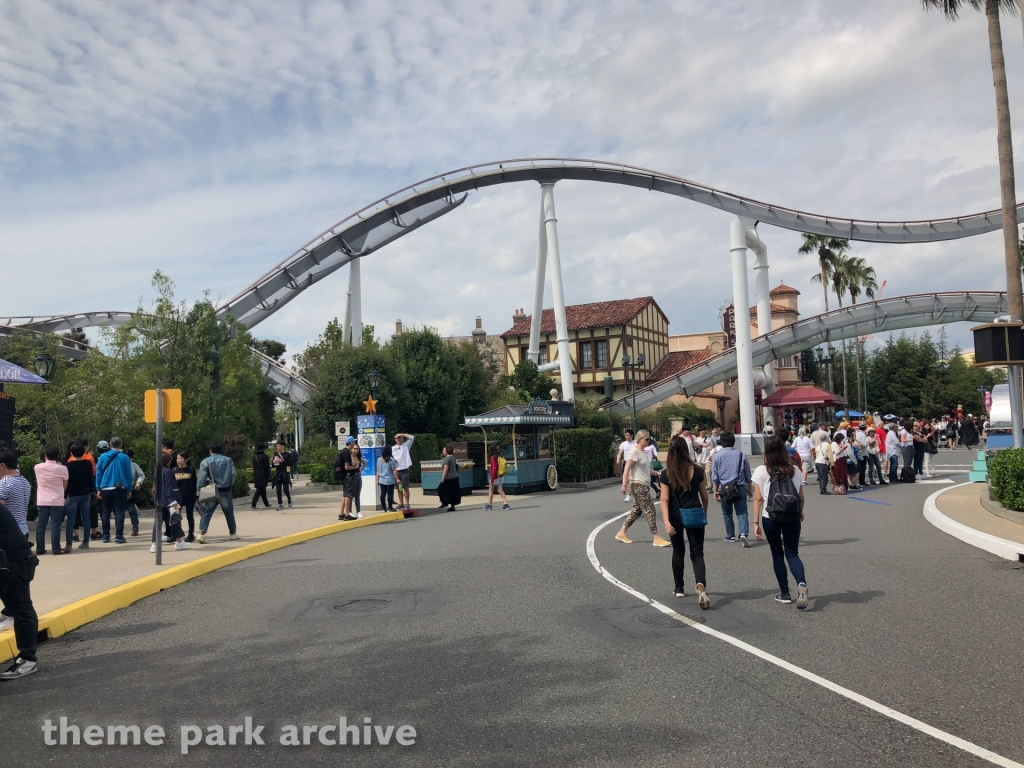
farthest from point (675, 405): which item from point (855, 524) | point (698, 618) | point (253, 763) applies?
point (253, 763)

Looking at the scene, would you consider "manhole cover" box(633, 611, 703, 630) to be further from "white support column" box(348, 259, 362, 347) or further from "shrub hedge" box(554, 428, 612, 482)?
"white support column" box(348, 259, 362, 347)

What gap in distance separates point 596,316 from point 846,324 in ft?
61.0

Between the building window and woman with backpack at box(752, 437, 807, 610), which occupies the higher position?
the building window

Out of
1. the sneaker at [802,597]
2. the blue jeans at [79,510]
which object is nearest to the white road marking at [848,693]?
the sneaker at [802,597]

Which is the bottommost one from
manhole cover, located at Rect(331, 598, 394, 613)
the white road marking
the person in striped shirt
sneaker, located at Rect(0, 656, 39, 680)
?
the white road marking

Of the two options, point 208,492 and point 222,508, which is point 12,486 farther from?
point 222,508

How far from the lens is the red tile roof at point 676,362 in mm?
60438

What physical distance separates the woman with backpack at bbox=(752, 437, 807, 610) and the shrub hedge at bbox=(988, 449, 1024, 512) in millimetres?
7148

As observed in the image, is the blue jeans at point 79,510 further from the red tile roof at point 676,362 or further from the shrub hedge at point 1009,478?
the red tile roof at point 676,362

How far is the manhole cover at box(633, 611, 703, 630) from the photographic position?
24.4 feet

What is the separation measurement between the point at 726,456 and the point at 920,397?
5869cm

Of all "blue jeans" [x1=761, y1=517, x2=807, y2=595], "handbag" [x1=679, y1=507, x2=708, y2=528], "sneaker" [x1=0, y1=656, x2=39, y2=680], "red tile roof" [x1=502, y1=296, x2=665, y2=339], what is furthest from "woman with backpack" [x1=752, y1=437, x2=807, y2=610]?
"red tile roof" [x1=502, y1=296, x2=665, y2=339]

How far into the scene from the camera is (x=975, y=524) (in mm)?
13078

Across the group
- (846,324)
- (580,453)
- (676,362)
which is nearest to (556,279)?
(580,453)
